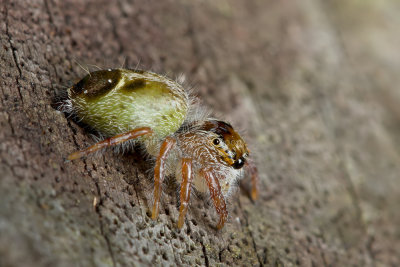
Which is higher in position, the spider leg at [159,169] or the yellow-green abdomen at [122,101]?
the yellow-green abdomen at [122,101]

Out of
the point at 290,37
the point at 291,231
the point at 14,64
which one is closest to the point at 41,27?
the point at 14,64

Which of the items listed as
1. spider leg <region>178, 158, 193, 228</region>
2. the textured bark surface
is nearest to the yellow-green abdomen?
the textured bark surface

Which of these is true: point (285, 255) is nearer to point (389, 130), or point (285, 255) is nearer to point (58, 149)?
point (58, 149)

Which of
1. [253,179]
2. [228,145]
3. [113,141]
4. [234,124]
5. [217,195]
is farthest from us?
[234,124]

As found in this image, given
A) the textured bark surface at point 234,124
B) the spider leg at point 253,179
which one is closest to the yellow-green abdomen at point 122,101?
the textured bark surface at point 234,124

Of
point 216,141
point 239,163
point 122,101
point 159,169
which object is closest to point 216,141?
point 216,141

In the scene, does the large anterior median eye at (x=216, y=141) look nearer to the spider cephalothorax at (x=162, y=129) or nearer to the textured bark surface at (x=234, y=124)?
the spider cephalothorax at (x=162, y=129)

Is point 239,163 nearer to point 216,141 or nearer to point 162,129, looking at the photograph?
point 216,141
